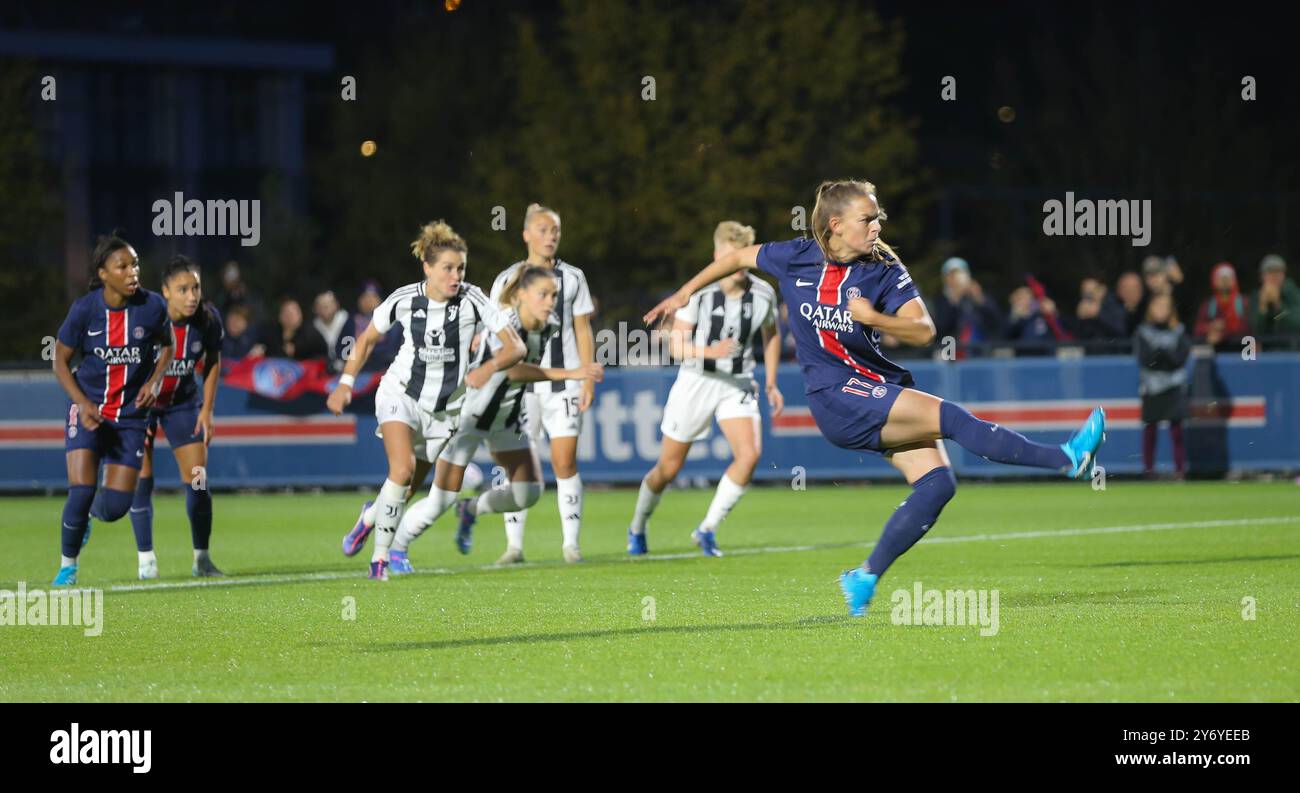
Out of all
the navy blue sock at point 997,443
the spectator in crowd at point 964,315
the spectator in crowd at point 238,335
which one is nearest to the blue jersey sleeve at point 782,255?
the navy blue sock at point 997,443

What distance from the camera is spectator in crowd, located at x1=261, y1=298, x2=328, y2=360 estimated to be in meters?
22.2

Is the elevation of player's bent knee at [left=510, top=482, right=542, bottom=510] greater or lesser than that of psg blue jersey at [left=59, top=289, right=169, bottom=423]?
lesser

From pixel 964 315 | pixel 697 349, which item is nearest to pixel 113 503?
pixel 697 349

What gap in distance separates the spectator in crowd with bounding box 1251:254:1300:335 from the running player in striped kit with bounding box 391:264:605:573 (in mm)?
10921

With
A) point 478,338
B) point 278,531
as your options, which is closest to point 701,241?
point 278,531

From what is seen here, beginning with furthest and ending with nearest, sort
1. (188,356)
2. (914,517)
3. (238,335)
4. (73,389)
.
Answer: (238,335) < (188,356) < (73,389) < (914,517)

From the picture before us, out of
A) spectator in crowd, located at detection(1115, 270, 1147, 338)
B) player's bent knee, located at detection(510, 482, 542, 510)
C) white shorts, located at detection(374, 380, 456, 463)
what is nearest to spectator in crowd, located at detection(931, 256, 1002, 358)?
spectator in crowd, located at detection(1115, 270, 1147, 338)

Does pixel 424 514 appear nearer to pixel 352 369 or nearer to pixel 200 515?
pixel 352 369

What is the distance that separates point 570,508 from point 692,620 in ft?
13.7

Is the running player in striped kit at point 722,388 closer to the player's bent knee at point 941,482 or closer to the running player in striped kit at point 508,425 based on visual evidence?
the running player in striped kit at point 508,425

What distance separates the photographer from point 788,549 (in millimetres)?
13898

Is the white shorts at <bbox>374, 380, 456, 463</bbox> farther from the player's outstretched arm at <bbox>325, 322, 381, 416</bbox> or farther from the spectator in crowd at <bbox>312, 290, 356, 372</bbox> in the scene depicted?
the spectator in crowd at <bbox>312, 290, 356, 372</bbox>

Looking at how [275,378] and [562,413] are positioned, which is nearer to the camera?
[562,413]

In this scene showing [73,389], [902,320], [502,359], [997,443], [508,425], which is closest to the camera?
[902,320]
